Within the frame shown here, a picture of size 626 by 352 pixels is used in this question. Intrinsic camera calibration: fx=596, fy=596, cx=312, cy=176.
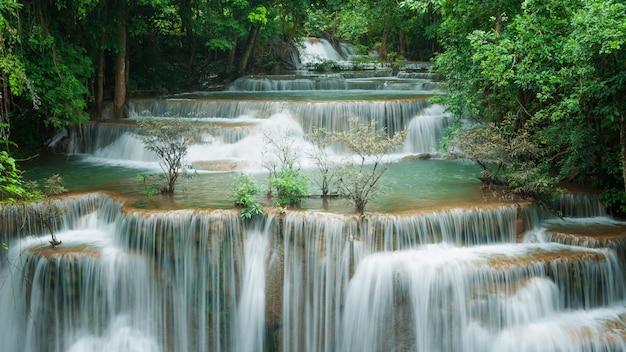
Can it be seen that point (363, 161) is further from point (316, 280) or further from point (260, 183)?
point (260, 183)

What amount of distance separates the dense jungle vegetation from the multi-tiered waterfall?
4.53 ft

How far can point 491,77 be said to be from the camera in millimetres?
10789

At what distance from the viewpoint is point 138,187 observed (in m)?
11.9

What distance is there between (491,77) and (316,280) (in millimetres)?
4906

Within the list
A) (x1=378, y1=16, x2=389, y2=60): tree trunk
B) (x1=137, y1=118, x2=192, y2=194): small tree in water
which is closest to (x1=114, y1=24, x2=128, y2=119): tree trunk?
(x1=137, y1=118, x2=192, y2=194): small tree in water

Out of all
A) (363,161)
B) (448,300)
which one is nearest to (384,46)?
(363,161)

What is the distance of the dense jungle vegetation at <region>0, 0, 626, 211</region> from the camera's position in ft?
31.8

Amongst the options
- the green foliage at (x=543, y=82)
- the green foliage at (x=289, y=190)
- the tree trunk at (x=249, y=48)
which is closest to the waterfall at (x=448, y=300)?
the green foliage at (x=289, y=190)

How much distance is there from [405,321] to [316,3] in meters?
19.9

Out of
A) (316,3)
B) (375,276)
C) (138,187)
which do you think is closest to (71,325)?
(138,187)

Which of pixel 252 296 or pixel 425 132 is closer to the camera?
pixel 252 296

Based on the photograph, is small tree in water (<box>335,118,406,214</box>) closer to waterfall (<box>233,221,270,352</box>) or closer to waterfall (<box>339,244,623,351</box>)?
waterfall (<box>339,244,623,351</box>)

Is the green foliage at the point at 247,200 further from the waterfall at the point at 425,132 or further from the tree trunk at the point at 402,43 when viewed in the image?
the tree trunk at the point at 402,43

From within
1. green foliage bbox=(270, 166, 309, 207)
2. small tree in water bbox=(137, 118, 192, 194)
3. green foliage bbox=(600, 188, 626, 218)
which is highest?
small tree in water bbox=(137, 118, 192, 194)
